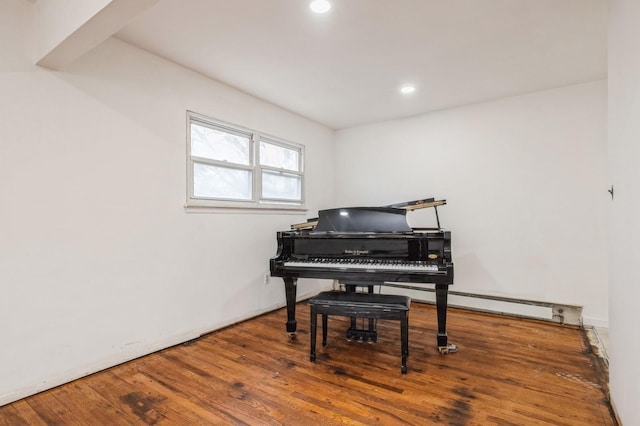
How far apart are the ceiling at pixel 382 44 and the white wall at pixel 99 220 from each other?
0.48 m

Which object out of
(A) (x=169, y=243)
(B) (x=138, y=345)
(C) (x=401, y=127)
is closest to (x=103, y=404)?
(B) (x=138, y=345)

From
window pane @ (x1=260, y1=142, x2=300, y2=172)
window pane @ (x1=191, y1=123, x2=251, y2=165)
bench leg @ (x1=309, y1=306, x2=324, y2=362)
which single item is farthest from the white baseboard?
window pane @ (x1=260, y1=142, x2=300, y2=172)

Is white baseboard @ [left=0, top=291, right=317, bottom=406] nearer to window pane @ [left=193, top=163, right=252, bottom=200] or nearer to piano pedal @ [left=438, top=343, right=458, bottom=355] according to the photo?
window pane @ [left=193, top=163, right=252, bottom=200]

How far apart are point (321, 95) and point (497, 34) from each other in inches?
72.3

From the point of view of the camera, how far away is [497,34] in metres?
2.46

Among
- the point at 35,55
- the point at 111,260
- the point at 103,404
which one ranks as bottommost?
the point at 103,404

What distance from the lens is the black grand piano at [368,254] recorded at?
267 cm

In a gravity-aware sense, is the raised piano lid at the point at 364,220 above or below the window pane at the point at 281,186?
below

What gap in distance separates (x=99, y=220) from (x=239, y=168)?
151 centimetres

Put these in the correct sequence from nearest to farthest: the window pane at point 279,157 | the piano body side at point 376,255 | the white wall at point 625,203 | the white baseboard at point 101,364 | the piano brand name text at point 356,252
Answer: the white wall at point 625,203, the white baseboard at point 101,364, the piano body side at point 376,255, the piano brand name text at point 356,252, the window pane at point 279,157

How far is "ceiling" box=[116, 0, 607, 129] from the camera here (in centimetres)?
216

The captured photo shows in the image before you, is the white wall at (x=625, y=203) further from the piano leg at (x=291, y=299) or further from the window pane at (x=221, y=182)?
the window pane at (x=221, y=182)

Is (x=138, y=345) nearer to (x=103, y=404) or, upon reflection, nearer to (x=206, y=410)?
(x=103, y=404)

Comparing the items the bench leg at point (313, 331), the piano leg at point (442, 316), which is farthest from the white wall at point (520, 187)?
the bench leg at point (313, 331)
